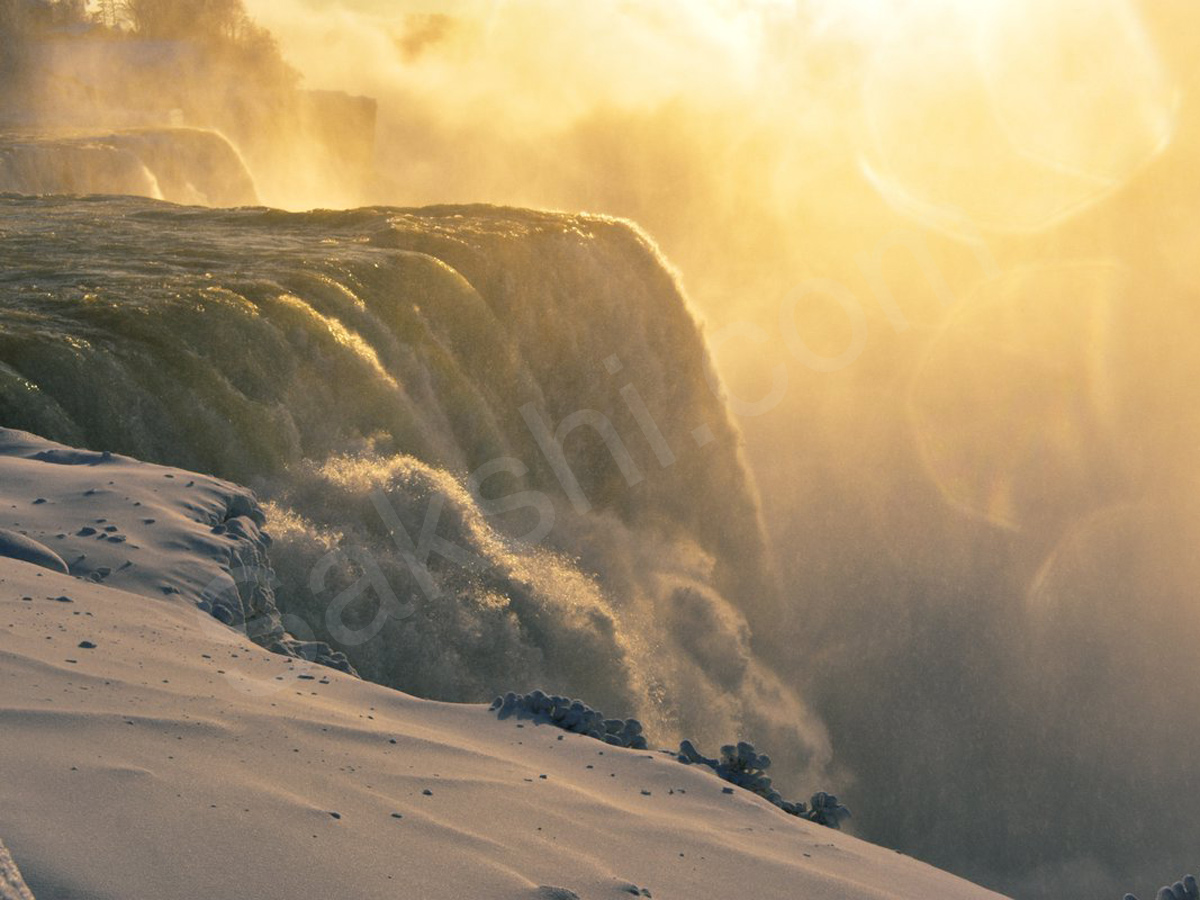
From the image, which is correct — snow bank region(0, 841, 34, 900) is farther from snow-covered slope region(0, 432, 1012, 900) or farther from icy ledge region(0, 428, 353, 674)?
icy ledge region(0, 428, 353, 674)

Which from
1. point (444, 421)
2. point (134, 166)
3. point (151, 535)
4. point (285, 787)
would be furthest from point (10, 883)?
point (134, 166)

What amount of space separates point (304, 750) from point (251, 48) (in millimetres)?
45069

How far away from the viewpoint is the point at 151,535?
4.04 m

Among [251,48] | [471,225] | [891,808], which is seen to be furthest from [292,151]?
[891,808]

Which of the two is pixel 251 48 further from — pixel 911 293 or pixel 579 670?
pixel 579 670

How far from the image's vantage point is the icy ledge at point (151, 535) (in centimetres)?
→ 379

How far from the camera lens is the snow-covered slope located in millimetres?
2148

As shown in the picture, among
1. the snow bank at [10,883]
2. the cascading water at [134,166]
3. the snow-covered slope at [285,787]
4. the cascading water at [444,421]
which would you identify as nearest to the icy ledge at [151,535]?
the snow-covered slope at [285,787]

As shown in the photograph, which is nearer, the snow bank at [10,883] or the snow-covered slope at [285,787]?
the snow bank at [10,883]

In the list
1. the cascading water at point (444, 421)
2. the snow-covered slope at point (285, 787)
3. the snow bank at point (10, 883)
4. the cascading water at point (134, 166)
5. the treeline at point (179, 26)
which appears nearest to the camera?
the snow bank at point (10, 883)

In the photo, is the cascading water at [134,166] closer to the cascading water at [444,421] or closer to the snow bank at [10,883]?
the cascading water at [444,421]

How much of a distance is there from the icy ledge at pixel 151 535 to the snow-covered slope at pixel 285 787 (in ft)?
0.05

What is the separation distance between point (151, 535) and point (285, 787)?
1762 mm

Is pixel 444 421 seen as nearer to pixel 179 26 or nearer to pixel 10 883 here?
pixel 10 883
